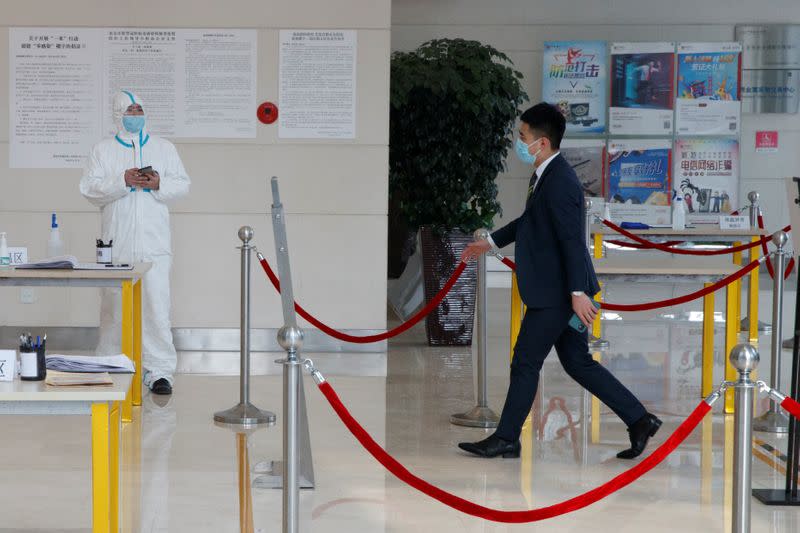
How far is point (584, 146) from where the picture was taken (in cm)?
1276

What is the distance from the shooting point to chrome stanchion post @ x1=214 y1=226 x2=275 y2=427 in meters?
5.46

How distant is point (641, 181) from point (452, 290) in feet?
17.1

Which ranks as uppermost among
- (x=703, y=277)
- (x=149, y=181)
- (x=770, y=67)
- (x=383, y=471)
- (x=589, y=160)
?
(x=770, y=67)

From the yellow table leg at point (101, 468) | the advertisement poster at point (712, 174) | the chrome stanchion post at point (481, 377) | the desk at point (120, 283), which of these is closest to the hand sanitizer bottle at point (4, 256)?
the desk at point (120, 283)

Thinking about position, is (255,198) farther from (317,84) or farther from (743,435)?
(743,435)

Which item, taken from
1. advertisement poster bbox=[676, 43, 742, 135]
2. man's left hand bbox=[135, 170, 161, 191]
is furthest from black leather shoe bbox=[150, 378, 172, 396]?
advertisement poster bbox=[676, 43, 742, 135]

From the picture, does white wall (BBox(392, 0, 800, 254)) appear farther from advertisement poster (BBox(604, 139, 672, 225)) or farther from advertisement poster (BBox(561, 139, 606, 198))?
advertisement poster (BBox(604, 139, 672, 225))

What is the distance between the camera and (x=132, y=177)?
6027mm

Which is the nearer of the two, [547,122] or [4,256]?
[547,122]

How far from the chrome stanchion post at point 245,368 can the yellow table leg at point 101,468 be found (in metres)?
2.42

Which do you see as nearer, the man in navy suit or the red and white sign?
the man in navy suit

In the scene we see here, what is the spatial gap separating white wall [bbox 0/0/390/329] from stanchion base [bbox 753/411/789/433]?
2.98 m

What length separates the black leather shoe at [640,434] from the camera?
4918 mm

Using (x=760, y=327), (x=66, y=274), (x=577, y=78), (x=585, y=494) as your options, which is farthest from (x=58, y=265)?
(x=577, y=78)
